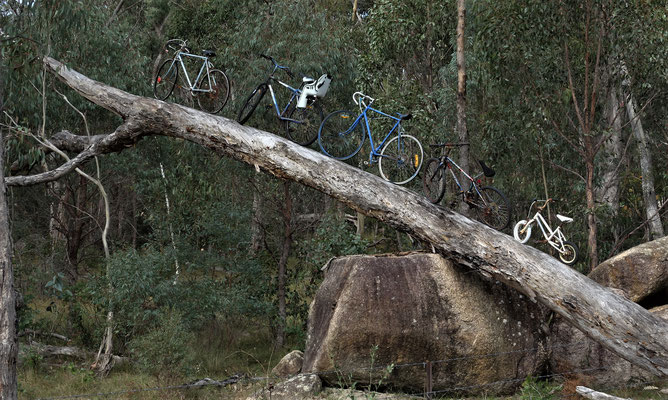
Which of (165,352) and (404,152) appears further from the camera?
(404,152)

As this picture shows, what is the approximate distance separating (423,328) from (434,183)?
2743 mm

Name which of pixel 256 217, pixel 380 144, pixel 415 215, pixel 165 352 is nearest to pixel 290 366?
pixel 165 352

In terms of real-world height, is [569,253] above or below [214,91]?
below

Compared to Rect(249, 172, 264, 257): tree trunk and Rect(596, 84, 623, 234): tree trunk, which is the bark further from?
Rect(596, 84, 623, 234): tree trunk

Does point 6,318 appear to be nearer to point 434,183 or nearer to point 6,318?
point 6,318

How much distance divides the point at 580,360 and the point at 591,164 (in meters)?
5.35

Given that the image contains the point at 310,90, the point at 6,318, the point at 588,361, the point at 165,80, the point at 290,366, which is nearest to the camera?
the point at 6,318

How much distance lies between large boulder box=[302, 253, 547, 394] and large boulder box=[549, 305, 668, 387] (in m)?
0.25

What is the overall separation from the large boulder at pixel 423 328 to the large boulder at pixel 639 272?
4.49 ft

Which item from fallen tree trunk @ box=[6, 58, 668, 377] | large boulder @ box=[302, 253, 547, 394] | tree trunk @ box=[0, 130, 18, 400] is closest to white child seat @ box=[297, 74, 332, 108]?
fallen tree trunk @ box=[6, 58, 668, 377]

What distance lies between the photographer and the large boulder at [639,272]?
1080cm

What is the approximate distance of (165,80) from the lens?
46.5ft

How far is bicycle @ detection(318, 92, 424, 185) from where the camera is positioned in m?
11.3

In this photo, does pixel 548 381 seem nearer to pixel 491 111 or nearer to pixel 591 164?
pixel 591 164
